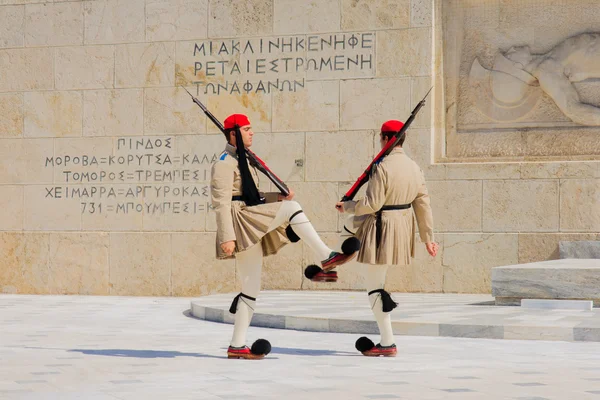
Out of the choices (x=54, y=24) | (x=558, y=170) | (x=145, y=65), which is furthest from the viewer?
(x=54, y=24)

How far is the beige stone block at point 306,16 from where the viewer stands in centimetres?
1445

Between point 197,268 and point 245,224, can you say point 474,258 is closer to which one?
point 197,268

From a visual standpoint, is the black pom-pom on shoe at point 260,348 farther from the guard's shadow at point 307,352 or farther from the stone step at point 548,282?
the stone step at point 548,282

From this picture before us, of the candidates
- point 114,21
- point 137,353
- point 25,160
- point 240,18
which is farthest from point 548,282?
point 25,160

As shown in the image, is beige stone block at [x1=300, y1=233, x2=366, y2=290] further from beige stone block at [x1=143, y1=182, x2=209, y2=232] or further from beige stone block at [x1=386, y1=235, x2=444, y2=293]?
beige stone block at [x1=143, y1=182, x2=209, y2=232]

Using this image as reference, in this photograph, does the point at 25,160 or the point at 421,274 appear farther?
the point at 25,160

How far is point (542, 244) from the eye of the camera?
13602 mm

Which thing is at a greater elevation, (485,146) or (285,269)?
(485,146)

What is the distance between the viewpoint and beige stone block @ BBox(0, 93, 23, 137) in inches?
611

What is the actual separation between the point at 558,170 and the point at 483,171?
93 cm

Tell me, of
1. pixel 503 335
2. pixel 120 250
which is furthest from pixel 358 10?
pixel 503 335

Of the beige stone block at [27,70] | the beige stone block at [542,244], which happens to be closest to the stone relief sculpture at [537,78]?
the beige stone block at [542,244]

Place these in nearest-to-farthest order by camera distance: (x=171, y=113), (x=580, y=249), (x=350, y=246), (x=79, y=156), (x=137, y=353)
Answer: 1. (x=350, y=246)
2. (x=137, y=353)
3. (x=580, y=249)
4. (x=171, y=113)
5. (x=79, y=156)

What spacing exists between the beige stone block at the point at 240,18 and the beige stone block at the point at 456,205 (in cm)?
319
